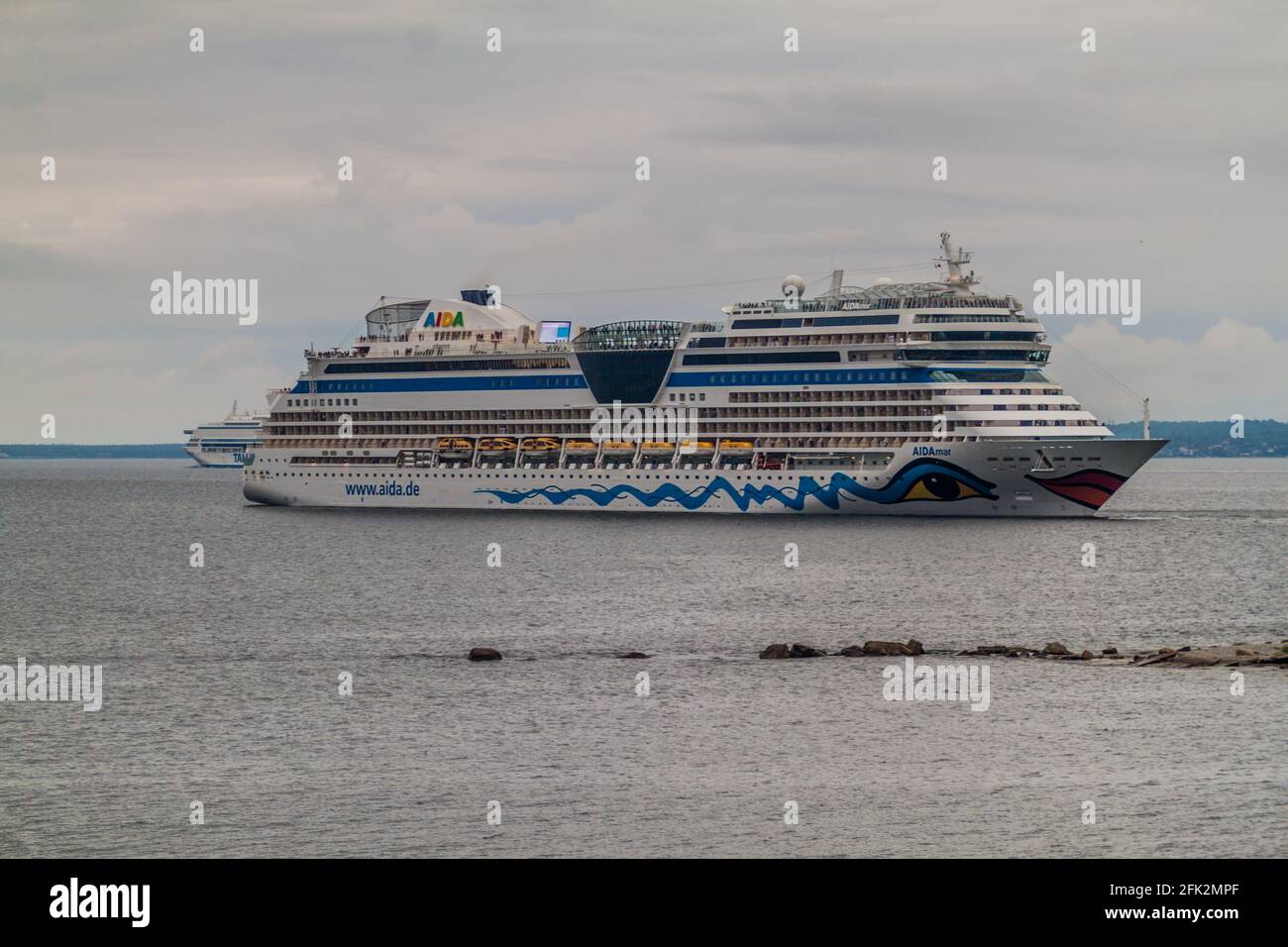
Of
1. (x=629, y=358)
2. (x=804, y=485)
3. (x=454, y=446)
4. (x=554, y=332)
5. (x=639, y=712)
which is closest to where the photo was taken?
(x=639, y=712)

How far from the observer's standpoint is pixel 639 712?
43156 millimetres

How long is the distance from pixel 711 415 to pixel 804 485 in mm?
9075

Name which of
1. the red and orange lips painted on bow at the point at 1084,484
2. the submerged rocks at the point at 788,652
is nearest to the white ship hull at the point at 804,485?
the red and orange lips painted on bow at the point at 1084,484

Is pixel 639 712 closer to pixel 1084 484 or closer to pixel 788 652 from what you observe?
pixel 788 652

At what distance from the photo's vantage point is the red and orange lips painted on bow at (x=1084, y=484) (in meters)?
91.1

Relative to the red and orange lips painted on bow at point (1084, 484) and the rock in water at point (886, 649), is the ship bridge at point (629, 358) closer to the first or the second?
the red and orange lips painted on bow at point (1084, 484)

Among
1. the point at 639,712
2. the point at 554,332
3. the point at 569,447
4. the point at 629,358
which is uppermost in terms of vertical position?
the point at 554,332

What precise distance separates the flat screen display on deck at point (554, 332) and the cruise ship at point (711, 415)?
0.38 ft

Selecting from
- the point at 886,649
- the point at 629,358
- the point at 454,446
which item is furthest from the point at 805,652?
the point at 454,446

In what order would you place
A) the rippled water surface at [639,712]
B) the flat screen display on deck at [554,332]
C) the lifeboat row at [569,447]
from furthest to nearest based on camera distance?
the flat screen display on deck at [554,332]
the lifeboat row at [569,447]
the rippled water surface at [639,712]

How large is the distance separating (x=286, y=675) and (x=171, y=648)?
7.81m
